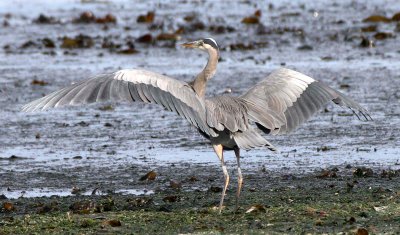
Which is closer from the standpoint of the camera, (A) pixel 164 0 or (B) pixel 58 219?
(B) pixel 58 219

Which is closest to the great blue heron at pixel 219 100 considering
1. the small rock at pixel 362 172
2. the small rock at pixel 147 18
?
the small rock at pixel 362 172

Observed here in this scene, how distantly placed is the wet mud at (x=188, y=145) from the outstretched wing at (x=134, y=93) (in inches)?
31.3

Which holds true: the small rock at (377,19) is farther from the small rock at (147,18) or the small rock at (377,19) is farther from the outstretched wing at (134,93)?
the outstretched wing at (134,93)

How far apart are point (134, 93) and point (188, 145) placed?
392 cm

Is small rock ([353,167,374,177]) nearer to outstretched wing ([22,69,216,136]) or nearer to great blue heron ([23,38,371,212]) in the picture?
great blue heron ([23,38,371,212])

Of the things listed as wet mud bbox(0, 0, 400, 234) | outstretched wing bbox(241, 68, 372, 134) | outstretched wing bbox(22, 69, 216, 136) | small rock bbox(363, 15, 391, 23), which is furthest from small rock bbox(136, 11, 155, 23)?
outstretched wing bbox(22, 69, 216, 136)

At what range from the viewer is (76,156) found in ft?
35.8

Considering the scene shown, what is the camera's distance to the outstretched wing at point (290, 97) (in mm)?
8195

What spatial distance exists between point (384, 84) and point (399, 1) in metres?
14.0

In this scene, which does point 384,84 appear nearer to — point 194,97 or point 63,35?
point 194,97

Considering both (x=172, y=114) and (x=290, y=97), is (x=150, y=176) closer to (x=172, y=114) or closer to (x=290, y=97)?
(x=290, y=97)

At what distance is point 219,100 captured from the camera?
8.01 metres

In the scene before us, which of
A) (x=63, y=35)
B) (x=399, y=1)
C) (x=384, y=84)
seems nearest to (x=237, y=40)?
(x=63, y=35)

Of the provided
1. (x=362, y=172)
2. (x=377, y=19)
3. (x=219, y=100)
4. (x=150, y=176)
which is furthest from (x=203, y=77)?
(x=377, y=19)
